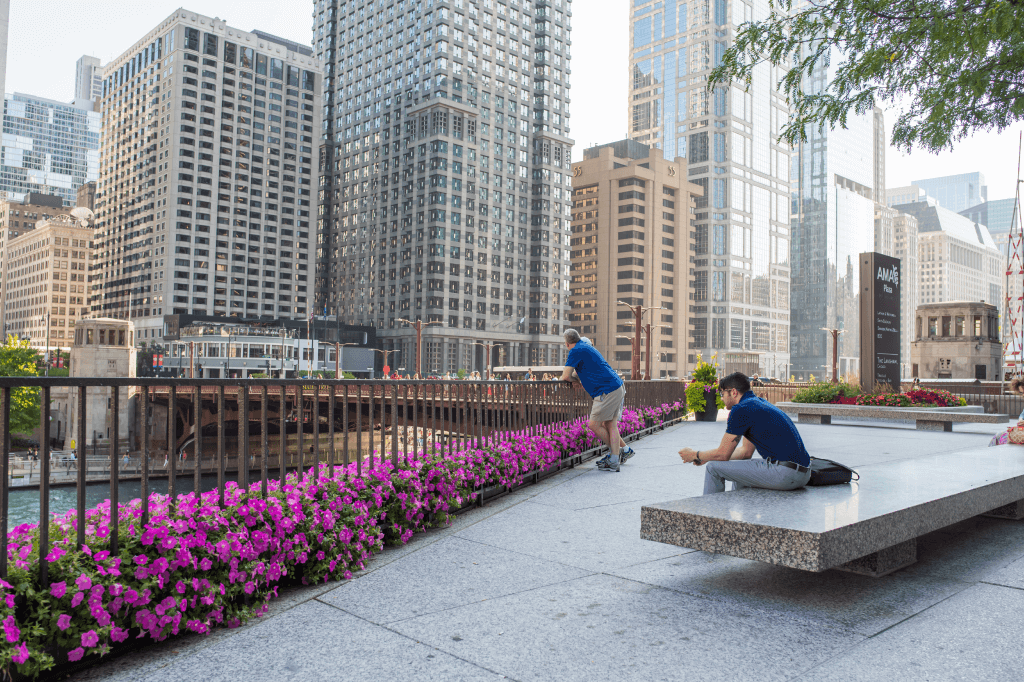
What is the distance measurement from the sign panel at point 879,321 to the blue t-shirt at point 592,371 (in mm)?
15253

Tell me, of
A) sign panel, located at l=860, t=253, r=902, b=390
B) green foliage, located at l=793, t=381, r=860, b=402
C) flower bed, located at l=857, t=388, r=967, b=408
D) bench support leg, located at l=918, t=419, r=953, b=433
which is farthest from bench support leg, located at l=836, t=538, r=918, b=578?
sign panel, located at l=860, t=253, r=902, b=390

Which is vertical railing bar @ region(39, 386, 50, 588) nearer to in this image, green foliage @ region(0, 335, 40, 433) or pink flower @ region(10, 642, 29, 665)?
pink flower @ region(10, 642, 29, 665)

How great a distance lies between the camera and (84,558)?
3.85m

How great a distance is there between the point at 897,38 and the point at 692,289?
171075mm

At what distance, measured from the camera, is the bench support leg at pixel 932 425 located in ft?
63.4

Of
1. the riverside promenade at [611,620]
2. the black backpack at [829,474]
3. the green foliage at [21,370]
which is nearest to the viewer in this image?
the riverside promenade at [611,620]

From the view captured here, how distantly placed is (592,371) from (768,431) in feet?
15.2

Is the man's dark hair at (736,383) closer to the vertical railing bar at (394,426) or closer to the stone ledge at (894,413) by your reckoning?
the vertical railing bar at (394,426)

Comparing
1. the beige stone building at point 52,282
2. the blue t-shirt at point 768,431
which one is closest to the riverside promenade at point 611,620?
the blue t-shirt at point 768,431

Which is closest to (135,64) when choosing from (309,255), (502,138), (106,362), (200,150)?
(200,150)

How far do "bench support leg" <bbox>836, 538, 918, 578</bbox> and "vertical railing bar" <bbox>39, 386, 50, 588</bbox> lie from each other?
5236 millimetres

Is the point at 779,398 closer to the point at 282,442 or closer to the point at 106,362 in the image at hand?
the point at 282,442

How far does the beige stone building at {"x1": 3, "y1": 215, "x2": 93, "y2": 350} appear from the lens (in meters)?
154

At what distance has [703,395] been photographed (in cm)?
2217
